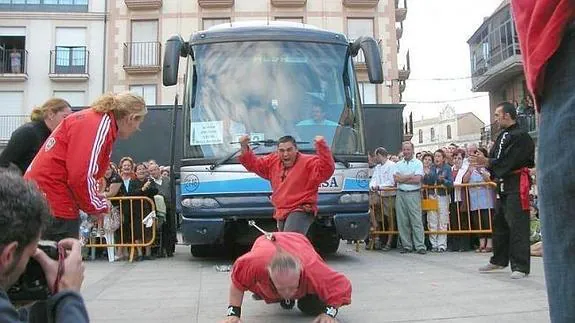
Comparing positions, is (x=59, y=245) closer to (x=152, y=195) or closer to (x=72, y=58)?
(x=152, y=195)

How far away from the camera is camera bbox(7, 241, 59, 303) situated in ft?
5.14

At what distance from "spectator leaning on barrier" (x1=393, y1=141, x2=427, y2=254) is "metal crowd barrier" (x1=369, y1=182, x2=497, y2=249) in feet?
1.30

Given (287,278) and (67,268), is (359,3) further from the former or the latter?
(67,268)

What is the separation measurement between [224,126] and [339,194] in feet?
5.87

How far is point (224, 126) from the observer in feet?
25.5

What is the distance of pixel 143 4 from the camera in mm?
29406

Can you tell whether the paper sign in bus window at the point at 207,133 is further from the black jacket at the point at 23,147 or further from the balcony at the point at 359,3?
the balcony at the point at 359,3

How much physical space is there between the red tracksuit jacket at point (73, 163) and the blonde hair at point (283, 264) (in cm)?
131

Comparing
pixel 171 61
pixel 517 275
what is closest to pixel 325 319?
pixel 517 275

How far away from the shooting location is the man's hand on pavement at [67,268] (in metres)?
1.61

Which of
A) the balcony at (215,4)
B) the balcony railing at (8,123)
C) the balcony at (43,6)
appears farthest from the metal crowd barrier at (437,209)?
the balcony at (43,6)

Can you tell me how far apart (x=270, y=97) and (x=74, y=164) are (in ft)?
14.0

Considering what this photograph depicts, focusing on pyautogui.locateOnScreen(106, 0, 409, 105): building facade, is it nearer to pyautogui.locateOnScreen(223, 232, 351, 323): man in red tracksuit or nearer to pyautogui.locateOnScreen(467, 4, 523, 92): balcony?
pyautogui.locateOnScreen(467, 4, 523, 92): balcony

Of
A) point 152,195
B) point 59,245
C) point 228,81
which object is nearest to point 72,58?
point 152,195
